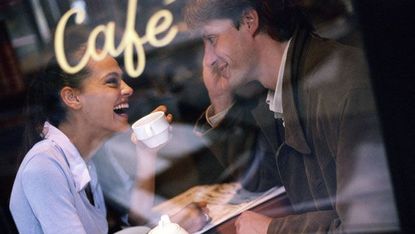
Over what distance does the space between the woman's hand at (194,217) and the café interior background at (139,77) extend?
0.07 m

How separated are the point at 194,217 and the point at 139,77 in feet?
1.59

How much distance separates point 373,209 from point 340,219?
0.32 feet

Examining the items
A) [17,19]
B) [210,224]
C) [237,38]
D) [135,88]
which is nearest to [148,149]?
[135,88]

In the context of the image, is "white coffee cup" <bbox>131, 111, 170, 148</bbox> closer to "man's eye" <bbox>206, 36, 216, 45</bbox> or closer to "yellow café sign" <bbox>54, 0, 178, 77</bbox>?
"yellow café sign" <bbox>54, 0, 178, 77</bbox>

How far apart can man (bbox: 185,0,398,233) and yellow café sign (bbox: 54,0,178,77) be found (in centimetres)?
8

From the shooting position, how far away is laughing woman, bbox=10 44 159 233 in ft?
5.08

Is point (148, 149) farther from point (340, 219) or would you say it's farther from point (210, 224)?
point (340, 219)

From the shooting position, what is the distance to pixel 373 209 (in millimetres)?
1441

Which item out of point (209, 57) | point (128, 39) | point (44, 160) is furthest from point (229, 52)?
point (44, 160)

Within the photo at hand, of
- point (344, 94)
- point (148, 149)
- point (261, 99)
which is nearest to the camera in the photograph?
point (344, 94)

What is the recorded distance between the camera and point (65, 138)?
1.61m

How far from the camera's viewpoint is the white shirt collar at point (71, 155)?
160 cm

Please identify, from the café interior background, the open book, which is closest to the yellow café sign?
the café interior background

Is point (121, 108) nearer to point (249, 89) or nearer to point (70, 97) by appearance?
point (70, 97)
